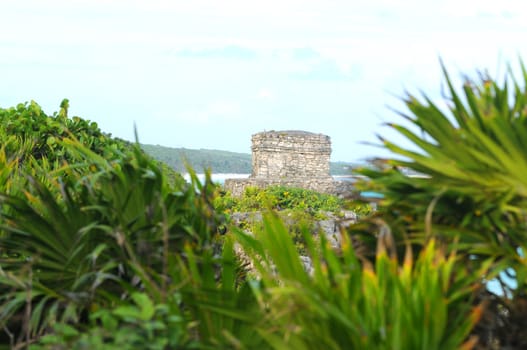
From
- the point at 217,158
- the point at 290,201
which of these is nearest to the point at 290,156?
the point at 290,201

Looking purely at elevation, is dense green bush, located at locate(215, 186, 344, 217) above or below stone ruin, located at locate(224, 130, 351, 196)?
below

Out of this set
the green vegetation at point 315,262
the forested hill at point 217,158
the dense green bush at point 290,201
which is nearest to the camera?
the green vegetation at point 315,262

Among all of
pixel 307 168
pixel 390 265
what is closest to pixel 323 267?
pixel 390 265

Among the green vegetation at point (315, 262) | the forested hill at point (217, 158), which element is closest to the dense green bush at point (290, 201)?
the green vegetation at point (315, 262)

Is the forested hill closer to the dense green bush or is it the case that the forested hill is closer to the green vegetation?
the dense green bush

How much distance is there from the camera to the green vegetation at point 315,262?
356 centimetres

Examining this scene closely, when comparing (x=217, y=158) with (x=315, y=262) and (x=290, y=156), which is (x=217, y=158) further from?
(x=315, y=262)

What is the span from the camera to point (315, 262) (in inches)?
148

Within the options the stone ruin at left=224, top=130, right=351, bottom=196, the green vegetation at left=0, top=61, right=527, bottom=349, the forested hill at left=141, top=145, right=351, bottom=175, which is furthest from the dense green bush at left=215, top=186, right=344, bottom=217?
the forested hill at left=141, top=145, right=351, bottom=175

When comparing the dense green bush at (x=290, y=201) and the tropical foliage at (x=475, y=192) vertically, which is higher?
the tropical foliage at (x=475, y=192)

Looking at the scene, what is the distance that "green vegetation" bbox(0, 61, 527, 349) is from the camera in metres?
3.56

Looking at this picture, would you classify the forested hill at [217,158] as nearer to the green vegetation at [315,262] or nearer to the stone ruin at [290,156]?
the stone ruin at [290,156]

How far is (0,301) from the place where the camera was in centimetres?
483

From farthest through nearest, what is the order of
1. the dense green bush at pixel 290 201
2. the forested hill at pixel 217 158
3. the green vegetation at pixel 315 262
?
the forested hill at pixel 217 158 < the dense green bush at pixel 290 201 < the green vegetation at pixel 315 262
